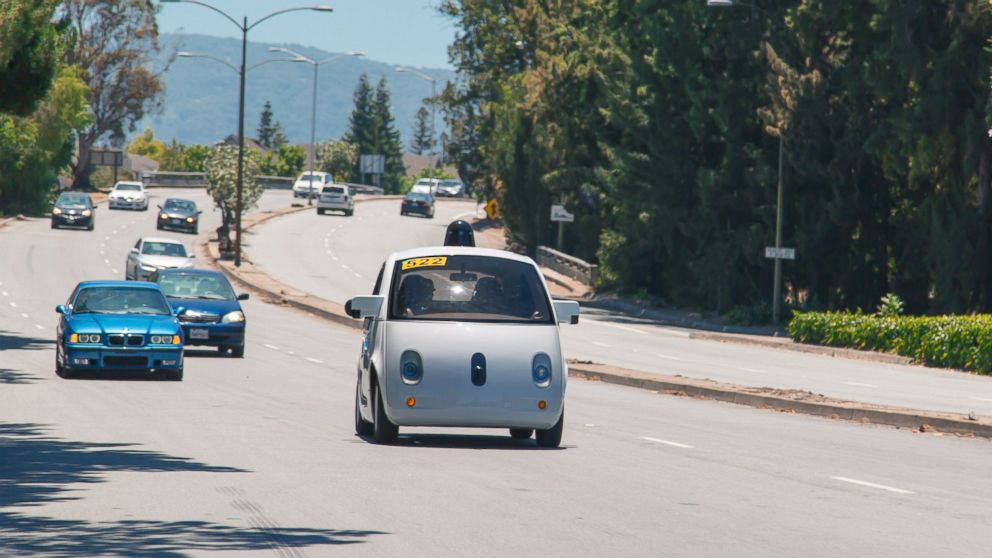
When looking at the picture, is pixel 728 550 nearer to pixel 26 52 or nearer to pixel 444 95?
pixel 26 52

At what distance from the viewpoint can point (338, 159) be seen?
17600cm

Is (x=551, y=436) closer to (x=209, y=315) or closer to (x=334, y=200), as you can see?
(x=209, y=315)

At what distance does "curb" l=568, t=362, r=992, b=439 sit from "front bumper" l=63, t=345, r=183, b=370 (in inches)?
291

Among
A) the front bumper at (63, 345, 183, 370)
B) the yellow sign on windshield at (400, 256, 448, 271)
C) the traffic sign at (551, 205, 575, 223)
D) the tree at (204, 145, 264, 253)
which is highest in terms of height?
the tree at (204, 145, 264, 253)

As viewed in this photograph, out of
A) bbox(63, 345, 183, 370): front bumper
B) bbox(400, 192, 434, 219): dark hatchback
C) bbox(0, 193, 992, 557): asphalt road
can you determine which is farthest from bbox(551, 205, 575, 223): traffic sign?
bbox(0, 193, 992, 557): asphalt road

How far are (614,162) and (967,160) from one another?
1770cm

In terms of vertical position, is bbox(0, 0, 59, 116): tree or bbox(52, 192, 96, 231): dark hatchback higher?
bbox(0, 0, 59, 116): tree

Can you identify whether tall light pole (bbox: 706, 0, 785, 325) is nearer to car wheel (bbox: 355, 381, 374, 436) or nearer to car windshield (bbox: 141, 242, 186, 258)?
car windshield (bbox: 141, 242, 186, 258)

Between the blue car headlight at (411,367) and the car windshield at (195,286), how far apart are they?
15798 mm

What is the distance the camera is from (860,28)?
44875mm

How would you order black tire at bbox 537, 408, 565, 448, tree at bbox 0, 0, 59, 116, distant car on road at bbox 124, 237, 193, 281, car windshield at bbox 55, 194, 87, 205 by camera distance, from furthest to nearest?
car windshield at bbox 55, 194, 87, 205
distant car on road at bbox 124, 237, 193, 281
tree at bbox 0, 0, 59, 116
black tire at bbox 537, 408, 565, 448

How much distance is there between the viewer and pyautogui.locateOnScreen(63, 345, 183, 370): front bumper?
22734 mm

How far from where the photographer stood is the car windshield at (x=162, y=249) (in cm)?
4853

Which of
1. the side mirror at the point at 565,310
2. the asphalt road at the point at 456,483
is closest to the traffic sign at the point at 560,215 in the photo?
the asphalt road at the point at 456,483
